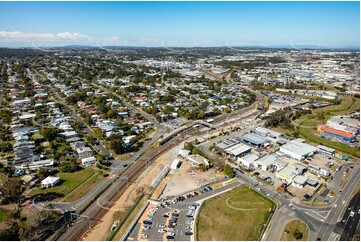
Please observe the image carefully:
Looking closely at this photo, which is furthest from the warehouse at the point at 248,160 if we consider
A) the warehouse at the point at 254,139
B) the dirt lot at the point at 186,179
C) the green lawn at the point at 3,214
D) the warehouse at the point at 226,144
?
the green lawn at the point at 3,214

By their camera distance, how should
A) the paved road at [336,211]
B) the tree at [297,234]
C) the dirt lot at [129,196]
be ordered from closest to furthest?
1. the tree at [297,234]
2. the paved road at [336,211]
3. the dirt lot at [129,196]

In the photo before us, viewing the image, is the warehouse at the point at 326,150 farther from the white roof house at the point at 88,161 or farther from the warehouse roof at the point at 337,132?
the white roof house at the point at 88,161

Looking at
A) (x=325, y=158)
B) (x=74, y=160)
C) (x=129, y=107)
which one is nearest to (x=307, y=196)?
(x=325, y=158)

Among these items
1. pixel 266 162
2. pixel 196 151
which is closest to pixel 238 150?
pixel 266 162

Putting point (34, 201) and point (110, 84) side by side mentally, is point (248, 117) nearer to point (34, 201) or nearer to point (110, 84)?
point (34, 201)

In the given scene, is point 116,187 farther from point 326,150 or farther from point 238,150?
point 326,150

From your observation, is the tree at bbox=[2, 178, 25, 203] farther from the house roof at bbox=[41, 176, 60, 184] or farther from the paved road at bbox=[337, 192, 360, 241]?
the paved road at bbox=[337, 192, 360, 241]

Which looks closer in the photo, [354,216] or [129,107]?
[354,216]
